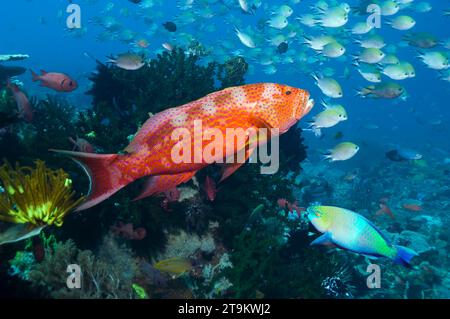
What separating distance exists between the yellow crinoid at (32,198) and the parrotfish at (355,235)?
300 cm

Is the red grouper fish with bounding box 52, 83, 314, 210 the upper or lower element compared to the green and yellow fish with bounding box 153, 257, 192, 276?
upper

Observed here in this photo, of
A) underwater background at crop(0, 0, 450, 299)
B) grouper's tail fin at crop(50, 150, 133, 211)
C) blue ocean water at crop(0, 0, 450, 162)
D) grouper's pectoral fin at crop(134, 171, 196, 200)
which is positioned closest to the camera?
grouper's tail fin at crop(50, 150, 133, 211)

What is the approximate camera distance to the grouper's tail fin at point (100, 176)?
8.46ft

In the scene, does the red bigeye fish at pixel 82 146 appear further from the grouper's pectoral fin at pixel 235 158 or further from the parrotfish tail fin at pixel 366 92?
Result: the parrotfish tail fin at pixel 366 92

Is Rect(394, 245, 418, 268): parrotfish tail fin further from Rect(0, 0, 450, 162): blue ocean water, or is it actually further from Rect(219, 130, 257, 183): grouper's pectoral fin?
Rect(0, 0, 450, 162): blue ocean water

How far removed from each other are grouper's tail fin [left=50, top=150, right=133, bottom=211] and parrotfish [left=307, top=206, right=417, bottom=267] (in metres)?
2.37

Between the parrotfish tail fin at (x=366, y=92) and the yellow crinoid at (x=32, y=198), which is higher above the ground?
the parrotfish tail fin at (x=366, y=92)

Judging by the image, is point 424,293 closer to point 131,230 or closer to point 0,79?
point 131,230

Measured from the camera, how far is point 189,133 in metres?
2.91

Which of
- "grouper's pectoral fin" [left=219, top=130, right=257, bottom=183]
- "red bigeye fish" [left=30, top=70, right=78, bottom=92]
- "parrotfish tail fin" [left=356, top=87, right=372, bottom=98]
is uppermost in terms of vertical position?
"parrotfish tail fin" [left=356, top=87, right=372, bottom=98]

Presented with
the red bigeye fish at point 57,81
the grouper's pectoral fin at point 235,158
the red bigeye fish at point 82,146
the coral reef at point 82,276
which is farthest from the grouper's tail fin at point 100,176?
the red bigeye fish at point 57,81

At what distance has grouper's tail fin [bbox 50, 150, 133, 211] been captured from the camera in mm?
2578

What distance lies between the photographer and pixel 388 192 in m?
14.9

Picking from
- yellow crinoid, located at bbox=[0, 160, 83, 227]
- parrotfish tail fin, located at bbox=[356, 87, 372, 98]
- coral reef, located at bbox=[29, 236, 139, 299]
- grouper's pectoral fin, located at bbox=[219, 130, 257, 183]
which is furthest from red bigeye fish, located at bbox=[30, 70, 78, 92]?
parrotfish tail fin, located at bbox=[356, 87, 372, 98]
